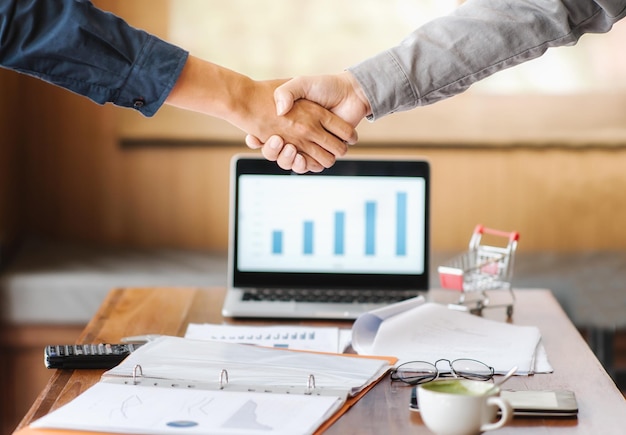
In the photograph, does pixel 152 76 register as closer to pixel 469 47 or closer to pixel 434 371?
pixel 469 47

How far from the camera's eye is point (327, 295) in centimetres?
176

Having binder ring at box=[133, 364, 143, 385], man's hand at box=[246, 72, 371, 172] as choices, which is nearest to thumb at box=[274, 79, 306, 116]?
man's hand at box=[246, 72, 371, 172]

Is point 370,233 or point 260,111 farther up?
point 260,111

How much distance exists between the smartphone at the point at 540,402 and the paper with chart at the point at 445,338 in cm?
14

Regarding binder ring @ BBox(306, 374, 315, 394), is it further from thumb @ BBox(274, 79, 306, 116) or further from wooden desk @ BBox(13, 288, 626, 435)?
thumb @ BBox(274, 79, 306, 116)

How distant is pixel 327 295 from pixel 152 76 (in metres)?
0.54

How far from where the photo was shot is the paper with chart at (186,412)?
97 centimetres

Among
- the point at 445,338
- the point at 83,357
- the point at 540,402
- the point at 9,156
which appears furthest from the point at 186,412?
the point at 9,156

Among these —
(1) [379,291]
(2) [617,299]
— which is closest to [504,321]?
(1) [379,291]

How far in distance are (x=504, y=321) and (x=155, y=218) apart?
1.82 m

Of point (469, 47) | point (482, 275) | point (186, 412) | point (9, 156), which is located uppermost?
point (469, 47)

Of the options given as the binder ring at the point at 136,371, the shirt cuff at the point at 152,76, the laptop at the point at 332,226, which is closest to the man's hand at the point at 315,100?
the laptop at the point at 332,226

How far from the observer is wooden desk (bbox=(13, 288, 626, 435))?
3.41ft

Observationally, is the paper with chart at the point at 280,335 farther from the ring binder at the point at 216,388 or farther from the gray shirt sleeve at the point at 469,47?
the gray shirt sleeve at the point at 469,47
